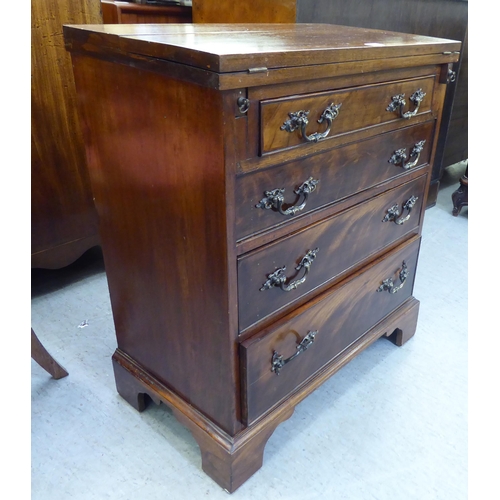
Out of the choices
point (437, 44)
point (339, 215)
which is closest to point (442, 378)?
point (339, 215)

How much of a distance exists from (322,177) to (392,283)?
51cm

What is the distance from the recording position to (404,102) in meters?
1.01

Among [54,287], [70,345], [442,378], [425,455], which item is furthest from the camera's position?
[54,287]

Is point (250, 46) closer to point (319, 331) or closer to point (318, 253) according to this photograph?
point (318, 253)

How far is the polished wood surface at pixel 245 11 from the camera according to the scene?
145cm

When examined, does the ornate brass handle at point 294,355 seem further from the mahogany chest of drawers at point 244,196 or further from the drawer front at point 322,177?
the drawer front at point 322,177

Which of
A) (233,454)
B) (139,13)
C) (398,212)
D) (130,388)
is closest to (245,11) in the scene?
(139,13)

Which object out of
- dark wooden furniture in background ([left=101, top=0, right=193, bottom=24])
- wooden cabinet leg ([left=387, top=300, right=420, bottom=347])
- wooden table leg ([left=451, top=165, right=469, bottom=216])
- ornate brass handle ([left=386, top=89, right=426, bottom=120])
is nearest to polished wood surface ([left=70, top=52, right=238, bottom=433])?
ornate brass handle ([left=386, top=89, right=426, bottom=120])

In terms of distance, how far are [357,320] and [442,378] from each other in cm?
34

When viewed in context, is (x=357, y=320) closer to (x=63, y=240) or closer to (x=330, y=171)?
(x=330, y=171)

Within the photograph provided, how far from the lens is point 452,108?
7.24 ft

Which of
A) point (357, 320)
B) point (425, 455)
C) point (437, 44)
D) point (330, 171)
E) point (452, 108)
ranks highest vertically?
point (437, 44)

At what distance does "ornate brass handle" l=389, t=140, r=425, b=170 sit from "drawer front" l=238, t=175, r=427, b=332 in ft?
0.20

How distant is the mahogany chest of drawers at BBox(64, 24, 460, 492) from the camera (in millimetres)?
736
